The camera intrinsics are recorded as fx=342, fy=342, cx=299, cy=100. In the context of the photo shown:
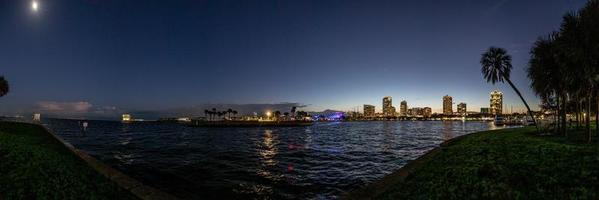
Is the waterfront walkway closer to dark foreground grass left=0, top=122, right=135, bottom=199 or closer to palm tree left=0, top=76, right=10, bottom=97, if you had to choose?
dark foreground grass left=0, top=122, right=135, bottom=199

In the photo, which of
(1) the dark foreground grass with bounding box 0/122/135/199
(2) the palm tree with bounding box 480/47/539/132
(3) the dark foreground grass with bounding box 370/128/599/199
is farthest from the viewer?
(2) the palm tree with bounding box 480/47/539/132

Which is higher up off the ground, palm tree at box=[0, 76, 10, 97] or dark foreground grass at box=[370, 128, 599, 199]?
palm tree at box=[0, 76, 10, 97]

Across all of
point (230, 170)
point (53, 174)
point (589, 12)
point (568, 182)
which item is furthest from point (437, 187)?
point (589, 12)

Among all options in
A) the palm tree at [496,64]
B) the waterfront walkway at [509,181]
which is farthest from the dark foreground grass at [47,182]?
the palm tree at [496,64]

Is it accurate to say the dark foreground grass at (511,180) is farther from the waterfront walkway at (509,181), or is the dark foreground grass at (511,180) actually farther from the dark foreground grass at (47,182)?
the dark foreground grass at (47,182)

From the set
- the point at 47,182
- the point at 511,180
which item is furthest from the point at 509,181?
the point at 47,182

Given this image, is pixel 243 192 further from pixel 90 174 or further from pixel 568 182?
pixel 568 182

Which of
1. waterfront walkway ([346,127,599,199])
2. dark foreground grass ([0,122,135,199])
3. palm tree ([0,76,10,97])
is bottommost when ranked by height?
dark foreground grass ([0,122,135,199])

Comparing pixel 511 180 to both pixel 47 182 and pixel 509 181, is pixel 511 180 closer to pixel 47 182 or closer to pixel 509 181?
pixel 509 181

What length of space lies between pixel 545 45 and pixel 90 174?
39.7m

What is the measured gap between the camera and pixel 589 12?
77.7ft

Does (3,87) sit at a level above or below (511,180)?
above

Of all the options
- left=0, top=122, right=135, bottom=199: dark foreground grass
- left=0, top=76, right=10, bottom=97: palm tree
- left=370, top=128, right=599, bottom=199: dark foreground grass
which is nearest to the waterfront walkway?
left=370, top=128, right=599, bottom=199: dark foreground grass

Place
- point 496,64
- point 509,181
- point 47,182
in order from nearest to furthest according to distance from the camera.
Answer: point 509,181, point 47,182, point 496,64
